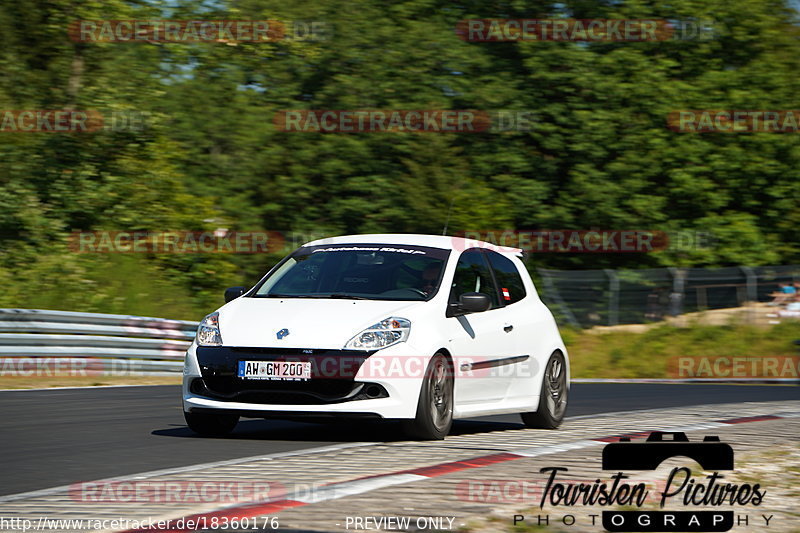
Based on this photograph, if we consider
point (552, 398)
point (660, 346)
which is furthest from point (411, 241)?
point (660, 346)

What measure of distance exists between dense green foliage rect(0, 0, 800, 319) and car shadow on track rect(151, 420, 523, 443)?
20.6m

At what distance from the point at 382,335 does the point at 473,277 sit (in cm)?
173

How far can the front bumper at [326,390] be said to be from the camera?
909 cm

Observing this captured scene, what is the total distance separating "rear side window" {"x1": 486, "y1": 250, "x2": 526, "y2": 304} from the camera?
1117 centimetres

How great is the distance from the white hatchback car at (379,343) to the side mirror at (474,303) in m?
0.01

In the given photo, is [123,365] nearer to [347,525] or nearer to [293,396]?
[293,396]

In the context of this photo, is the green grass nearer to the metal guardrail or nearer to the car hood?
the metal guardrail

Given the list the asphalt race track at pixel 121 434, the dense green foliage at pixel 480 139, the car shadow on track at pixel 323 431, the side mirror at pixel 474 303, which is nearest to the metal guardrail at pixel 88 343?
the asphalt race track at pixel 121 434

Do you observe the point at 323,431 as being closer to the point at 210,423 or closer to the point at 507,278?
the point at 210,423

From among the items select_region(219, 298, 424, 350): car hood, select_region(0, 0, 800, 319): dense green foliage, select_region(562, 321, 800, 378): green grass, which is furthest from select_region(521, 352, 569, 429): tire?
select_region(0, 0, 800, 319): dense green foliage

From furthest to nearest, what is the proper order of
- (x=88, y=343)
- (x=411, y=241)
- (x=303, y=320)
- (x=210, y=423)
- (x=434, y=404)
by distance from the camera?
(x=88, y=343)
(x=411, y=241)
(x=210, y=423)
(x=434, y=404)
(x=303, y=320)

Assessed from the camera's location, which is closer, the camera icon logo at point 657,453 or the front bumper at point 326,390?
the camera icon logo at point 657,453

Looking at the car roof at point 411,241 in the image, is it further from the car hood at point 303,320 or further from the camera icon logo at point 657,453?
the camera icon logo at point 657,453

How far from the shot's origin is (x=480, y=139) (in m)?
36.4
